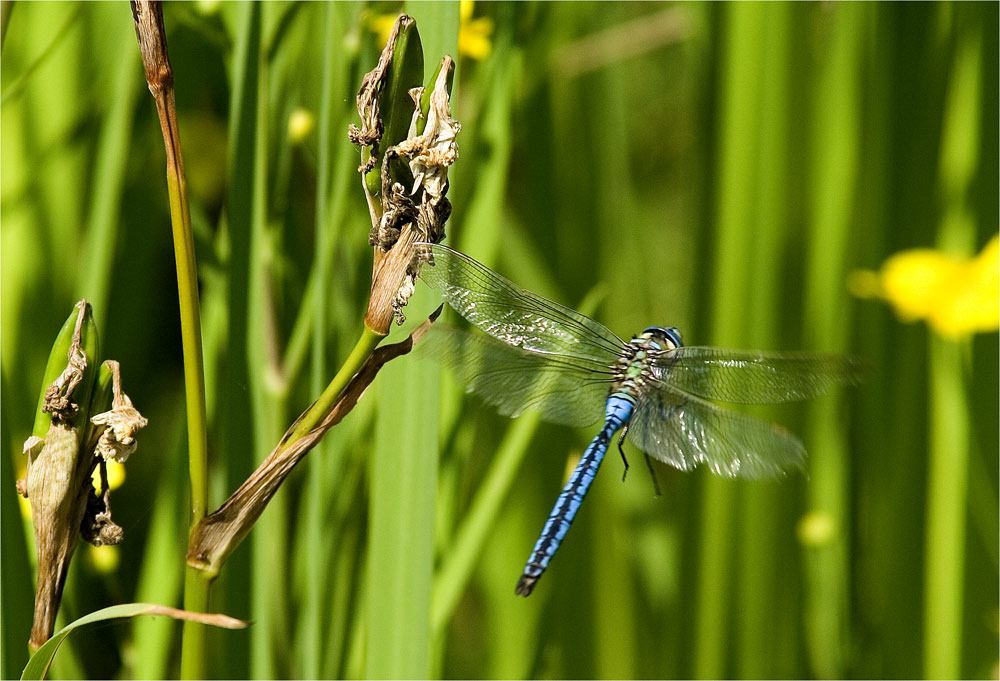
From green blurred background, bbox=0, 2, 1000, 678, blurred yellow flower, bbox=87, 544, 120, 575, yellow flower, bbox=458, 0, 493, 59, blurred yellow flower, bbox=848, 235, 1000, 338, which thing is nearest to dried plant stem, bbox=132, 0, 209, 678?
green blurred background, bbox=0, 2, 1000, 678

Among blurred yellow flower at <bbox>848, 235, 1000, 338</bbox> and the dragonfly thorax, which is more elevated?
blurred yellow flower at <bbox>848, 235, 1000, 338</bbox>

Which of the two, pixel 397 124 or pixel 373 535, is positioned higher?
pixel 397 124

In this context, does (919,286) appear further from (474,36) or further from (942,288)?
(474,36)

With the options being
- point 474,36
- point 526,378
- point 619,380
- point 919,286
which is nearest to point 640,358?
point 619,380

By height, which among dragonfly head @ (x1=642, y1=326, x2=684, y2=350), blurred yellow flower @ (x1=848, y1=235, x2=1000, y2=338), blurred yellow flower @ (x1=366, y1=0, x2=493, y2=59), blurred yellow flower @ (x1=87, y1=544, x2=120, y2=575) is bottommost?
blurred yellow flower @ (x1=87, y1=544, x2=120, y2=575)

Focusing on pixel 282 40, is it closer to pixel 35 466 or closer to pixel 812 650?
pixel 35 466

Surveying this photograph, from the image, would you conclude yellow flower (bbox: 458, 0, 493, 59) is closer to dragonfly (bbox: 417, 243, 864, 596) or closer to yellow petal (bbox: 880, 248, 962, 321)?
dragonfly (bbox: 417, 243, 864, 596)

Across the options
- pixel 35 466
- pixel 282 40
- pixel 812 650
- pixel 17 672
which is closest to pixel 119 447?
pixel 35 466
